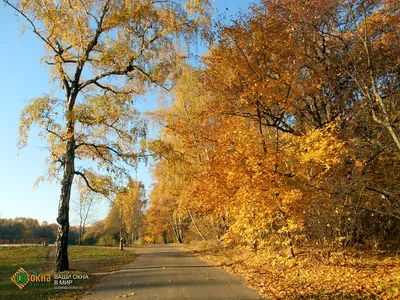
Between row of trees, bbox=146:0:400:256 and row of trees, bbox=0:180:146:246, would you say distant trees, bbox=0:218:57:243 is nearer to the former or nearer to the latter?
row of trees, bbox=0:180:146:246


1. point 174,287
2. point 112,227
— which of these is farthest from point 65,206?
point 112,227

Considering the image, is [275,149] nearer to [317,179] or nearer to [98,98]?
[317,179]

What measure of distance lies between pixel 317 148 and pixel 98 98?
7070 mm

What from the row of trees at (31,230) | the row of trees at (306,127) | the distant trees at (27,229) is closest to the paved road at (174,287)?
the row of trees at (306,127)

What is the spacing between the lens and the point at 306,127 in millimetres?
12406

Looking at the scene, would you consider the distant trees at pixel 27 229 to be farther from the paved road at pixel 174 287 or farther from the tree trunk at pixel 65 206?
the paved road at pixel 174 287

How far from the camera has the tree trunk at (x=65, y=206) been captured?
10.6 metres

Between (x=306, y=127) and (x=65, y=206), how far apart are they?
9.98 m

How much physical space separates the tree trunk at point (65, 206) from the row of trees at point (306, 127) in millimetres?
3302

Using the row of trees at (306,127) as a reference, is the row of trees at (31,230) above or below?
below

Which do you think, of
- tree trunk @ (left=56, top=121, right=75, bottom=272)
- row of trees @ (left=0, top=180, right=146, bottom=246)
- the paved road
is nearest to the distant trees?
row of trees @ (left=0, top=180, right=146, bottom=246)

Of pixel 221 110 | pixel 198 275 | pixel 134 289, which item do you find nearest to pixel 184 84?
pixel 221 110

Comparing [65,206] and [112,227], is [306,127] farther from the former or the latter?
[112,227]

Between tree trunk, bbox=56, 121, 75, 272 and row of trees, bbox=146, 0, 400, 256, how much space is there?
10.8 feet
